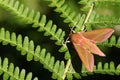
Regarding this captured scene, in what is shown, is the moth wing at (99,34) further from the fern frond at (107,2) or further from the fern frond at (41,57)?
the fern frond at (41,57)

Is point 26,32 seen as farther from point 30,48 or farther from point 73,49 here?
point 30,48

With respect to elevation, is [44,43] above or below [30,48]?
below

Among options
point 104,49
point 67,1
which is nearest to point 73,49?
point 104,49

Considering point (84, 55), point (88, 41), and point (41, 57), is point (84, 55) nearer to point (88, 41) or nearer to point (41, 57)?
point (88, 41)

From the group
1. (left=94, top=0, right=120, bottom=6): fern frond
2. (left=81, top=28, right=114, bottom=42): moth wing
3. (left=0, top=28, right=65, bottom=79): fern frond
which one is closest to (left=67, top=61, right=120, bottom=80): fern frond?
(left=0, top=28, right=65, bottom=79): fern frond

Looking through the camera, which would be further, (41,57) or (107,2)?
(107,2)

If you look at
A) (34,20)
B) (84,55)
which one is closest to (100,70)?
(84,55)

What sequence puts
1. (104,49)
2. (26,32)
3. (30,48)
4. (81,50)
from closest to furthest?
(30,48)
(81,50)
(104,49)
(26,32)
